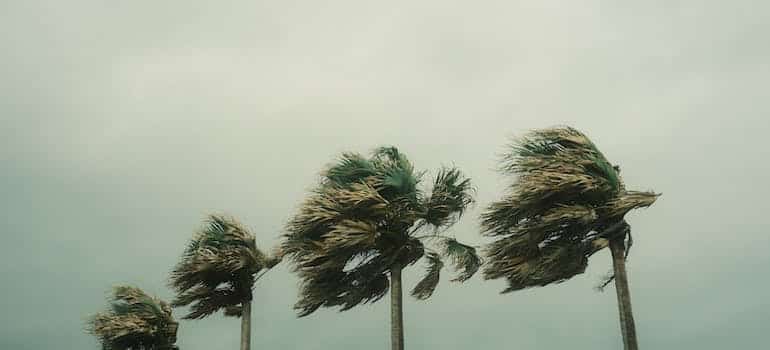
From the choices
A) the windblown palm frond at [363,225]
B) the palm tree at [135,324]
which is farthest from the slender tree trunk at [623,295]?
the palm tree at [135,324]

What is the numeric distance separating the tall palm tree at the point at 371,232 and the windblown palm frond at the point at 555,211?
2.12 m

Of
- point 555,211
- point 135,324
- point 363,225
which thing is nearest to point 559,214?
point 555,211

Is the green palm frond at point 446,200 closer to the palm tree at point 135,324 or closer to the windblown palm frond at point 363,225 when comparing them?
the windblown palm frond at point 363,225

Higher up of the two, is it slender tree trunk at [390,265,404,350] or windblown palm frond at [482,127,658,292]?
windblown palm frond at [482,127,658,292]

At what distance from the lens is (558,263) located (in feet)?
55.1

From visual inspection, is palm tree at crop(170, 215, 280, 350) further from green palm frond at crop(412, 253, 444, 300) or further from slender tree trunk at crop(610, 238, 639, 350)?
slender tree trunk at crop(610, 238, 639, 350)

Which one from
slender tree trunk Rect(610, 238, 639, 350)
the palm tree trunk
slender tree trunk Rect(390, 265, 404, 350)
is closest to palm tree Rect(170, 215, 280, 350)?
the palm tree trunk

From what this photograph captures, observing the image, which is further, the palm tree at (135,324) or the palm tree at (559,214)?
the palm tree at (135,324)

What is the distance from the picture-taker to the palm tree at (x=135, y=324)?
2325 centimetres

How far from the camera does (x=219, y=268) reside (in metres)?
21.3

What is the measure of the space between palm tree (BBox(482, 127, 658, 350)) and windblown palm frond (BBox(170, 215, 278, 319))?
7.45m

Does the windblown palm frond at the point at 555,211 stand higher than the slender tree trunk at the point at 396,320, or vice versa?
the windblown palm frond at the point at 555,211

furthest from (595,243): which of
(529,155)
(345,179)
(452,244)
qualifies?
(345,179)

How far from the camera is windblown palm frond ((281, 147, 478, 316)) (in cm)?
1853
